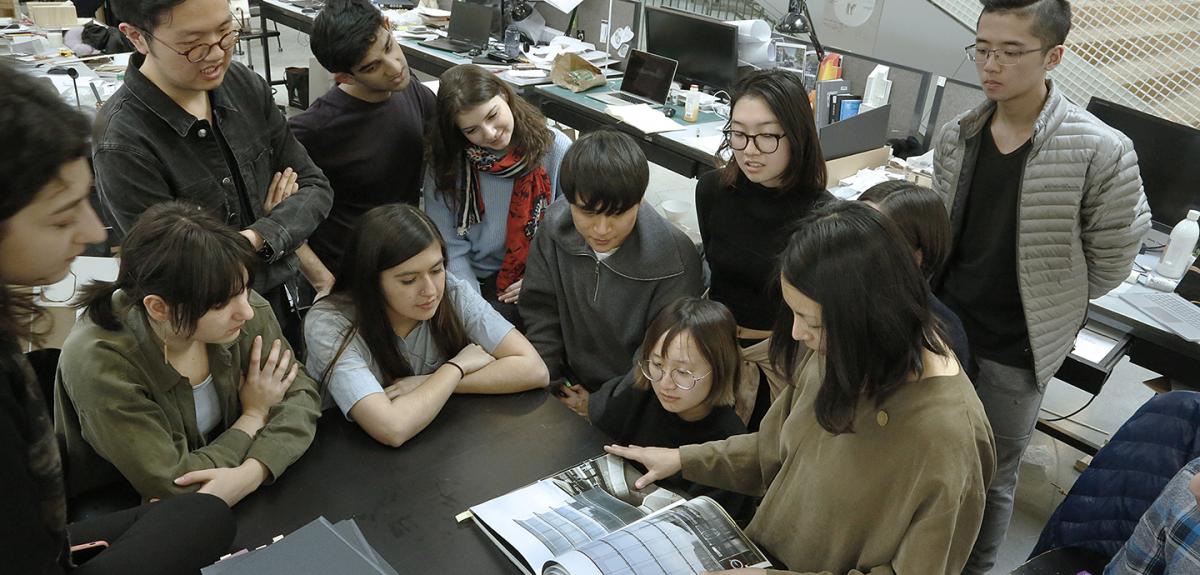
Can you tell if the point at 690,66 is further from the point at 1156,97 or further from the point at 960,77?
the point at 1156,97

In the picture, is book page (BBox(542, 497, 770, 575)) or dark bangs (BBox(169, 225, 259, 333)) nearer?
Answer: book page (BBox(542, 497, 770, 575))

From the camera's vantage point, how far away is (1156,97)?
2908 millimetres

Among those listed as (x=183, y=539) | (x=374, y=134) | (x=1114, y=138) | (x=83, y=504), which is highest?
(x=1114, y=138)

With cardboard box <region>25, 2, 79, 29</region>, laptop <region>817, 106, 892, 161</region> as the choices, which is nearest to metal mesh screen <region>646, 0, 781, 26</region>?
laptop <region>817, 106, 892, 161</region>

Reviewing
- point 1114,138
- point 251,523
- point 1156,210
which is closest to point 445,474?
point 251,523

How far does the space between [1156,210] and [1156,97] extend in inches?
24.8

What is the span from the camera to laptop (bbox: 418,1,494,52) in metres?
4.62

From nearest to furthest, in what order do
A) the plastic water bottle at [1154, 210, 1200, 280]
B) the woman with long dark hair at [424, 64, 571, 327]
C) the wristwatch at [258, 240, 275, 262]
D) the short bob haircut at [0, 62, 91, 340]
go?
the short bob haircut at [0, 62, 91, 340], the wristwatch at [258, 240, 275, 262], the woman with long dark hair at [424, 64, 571, 327], the plastic water bottle at [1154, 210, 1200, 280]

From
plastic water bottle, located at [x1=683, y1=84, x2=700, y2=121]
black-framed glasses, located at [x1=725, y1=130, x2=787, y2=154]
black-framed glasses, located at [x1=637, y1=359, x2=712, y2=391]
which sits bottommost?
black-framed glasses, located at [x1=637, y1=359, x2=712, y2=391]

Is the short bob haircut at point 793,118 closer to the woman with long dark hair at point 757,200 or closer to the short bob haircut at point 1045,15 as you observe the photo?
the woman with long dark hair at point 757,200

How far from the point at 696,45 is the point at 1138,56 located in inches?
72.2

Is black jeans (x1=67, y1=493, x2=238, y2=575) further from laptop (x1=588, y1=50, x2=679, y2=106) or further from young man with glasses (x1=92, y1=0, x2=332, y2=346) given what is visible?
laptop (x1=588, y1=50, x2=679, y2=106)

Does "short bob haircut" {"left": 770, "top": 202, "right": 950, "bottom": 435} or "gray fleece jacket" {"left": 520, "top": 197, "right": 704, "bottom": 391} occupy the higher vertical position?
"short bob haircut" {"left": 770, "top": 202, "right": 950, "bottom": 435}

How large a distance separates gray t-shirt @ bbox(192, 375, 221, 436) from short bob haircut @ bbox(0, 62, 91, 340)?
56 centimetres
